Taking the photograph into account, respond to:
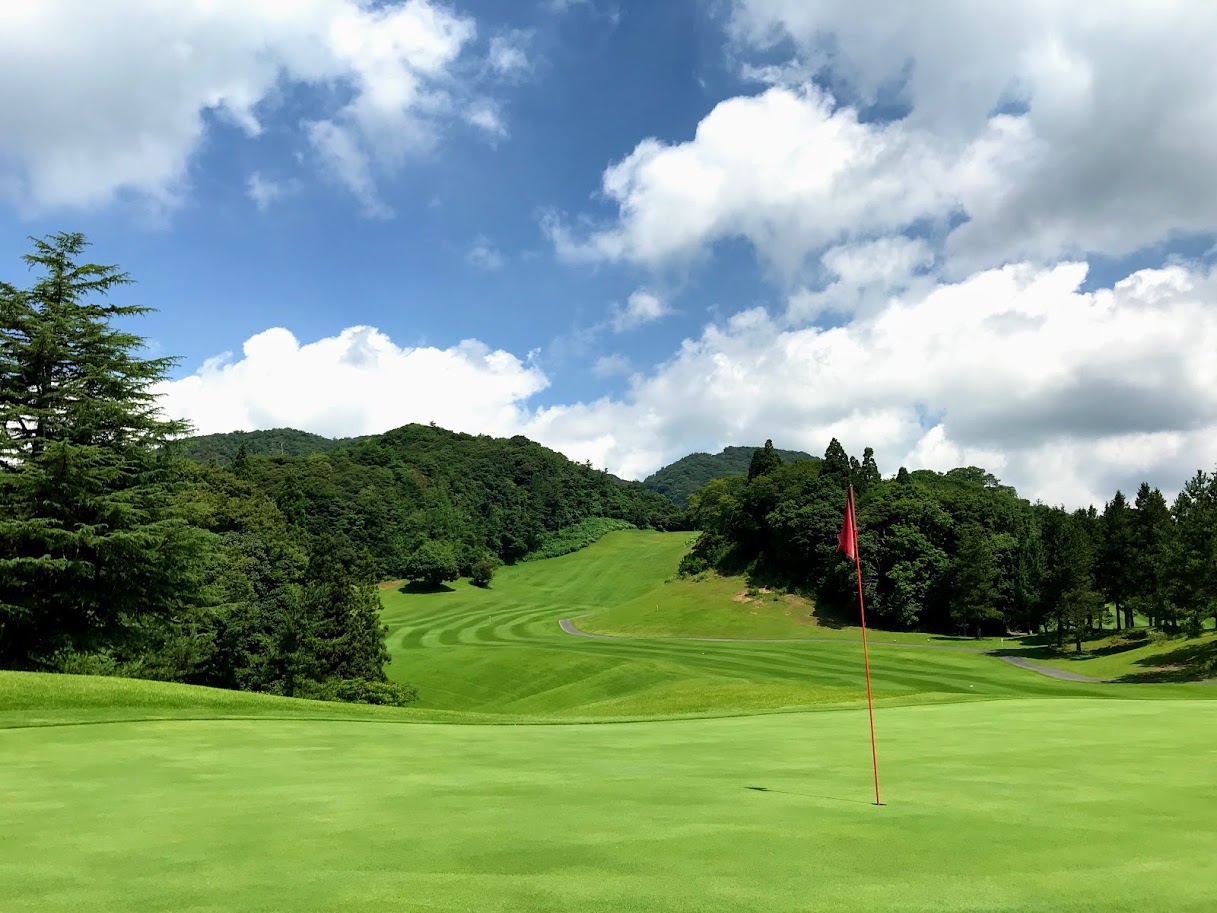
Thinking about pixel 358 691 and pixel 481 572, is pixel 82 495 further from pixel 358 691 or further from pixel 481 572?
pixel 481 572

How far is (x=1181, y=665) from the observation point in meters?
46.0

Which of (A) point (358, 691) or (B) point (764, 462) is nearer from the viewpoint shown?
(A) point (358, 691)

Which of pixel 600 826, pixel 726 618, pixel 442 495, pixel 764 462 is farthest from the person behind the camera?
pixel 442 495

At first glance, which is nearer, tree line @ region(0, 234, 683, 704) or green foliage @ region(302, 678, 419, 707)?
tree line @ region(0, 234, 683, 704)

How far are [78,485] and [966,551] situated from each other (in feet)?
218

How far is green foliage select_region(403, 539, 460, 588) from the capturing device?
115875mm

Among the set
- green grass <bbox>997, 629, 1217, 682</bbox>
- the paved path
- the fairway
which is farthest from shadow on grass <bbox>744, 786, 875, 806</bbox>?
green grass <bbox>997, 629, 1217, 682</bbox>

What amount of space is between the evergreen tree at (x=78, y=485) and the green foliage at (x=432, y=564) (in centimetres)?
8733

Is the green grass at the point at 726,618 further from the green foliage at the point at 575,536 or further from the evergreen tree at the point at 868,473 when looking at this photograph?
the green foliage at the point at 575,536

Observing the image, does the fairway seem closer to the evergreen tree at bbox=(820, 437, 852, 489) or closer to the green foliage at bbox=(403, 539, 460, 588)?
the evergreen tree at bbox=(820, 437, 852, 489)

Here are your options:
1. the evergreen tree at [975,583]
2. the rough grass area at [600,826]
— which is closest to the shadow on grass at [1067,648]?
the evergreen tree at [975,583]

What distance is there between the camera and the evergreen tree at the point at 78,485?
981 inches

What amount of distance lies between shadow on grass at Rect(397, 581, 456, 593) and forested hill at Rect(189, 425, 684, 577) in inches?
166

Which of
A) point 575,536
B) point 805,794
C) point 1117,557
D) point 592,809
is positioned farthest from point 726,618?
point 575,536
